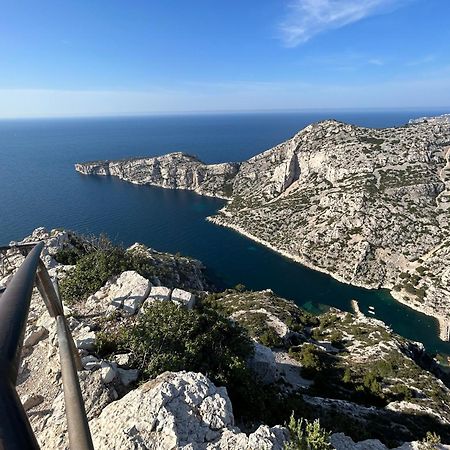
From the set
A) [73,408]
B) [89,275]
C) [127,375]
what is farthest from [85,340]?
[73,408]

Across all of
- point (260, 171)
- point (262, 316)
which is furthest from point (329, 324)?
point (260, 171)

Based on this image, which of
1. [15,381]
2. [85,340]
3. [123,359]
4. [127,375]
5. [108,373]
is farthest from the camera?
[85,340]

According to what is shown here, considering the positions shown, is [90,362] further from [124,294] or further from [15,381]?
[15,381]

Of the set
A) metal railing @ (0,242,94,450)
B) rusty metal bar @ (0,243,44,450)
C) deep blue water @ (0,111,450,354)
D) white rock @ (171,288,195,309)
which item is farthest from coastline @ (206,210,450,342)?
rusty metal bar @ (0,243,44,450)

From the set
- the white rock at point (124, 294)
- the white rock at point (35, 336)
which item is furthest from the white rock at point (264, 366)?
the white rock at point (35, 336)

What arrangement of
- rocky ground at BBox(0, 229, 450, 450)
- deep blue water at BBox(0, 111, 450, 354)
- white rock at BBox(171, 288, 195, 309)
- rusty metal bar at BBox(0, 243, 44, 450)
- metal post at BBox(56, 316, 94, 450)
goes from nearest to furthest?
rusty metal bar at BBox(0, 243, 44, 450)
metal post at BBox(56, 316, 94, 450)
rocky ground at BBox(0, 229, 450, 450)
white rock at BBox(171, 288, 195, 309)
deep blue water at BBox(0, 111, 450, 354)

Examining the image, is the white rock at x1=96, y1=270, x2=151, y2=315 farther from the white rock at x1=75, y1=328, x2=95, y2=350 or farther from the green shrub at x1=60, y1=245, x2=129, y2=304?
the white rock at x1=75, y1=328, x2=95, y2=350
